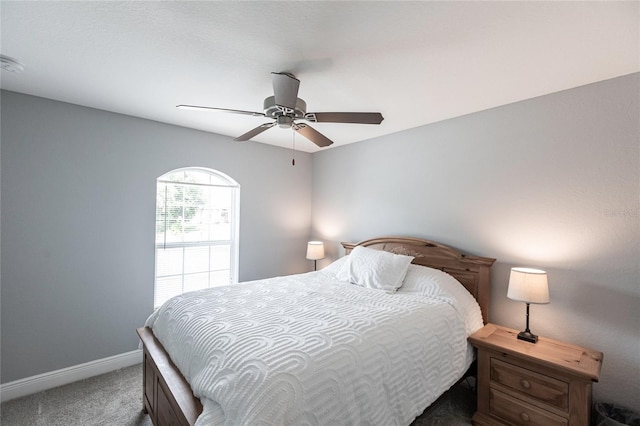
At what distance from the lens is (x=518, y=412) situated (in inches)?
75.8

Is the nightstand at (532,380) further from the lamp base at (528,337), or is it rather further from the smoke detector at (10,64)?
the smoke detector at (10,64)

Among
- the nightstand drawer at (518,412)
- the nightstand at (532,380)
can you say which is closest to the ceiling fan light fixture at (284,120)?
the nightstand at (532,380)

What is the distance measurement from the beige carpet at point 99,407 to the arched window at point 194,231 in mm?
899

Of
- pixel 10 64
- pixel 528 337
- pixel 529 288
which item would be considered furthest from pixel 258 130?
pixel 528 337

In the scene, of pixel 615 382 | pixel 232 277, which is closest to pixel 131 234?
pixel 232 277

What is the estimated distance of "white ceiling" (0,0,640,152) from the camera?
4.64 feet

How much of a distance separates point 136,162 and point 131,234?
0.77m

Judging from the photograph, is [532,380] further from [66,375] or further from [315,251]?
[66,375]

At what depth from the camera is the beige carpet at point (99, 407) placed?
2.08 meters

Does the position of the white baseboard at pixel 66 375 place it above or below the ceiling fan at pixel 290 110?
below

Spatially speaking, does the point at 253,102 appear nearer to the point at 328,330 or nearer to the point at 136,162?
the point at 136,162

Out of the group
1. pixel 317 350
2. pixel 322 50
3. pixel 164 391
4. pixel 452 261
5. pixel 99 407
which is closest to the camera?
pixel 317 350

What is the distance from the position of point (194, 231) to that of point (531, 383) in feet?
11.7

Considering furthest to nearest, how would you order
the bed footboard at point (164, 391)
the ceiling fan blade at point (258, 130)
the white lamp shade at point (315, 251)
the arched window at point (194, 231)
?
the white lamp shade at point (315, 251)
the arched window at point (194, 231)
the ceiling fan blade at point (258, 130)
the bed footboard at point (164, 391)
